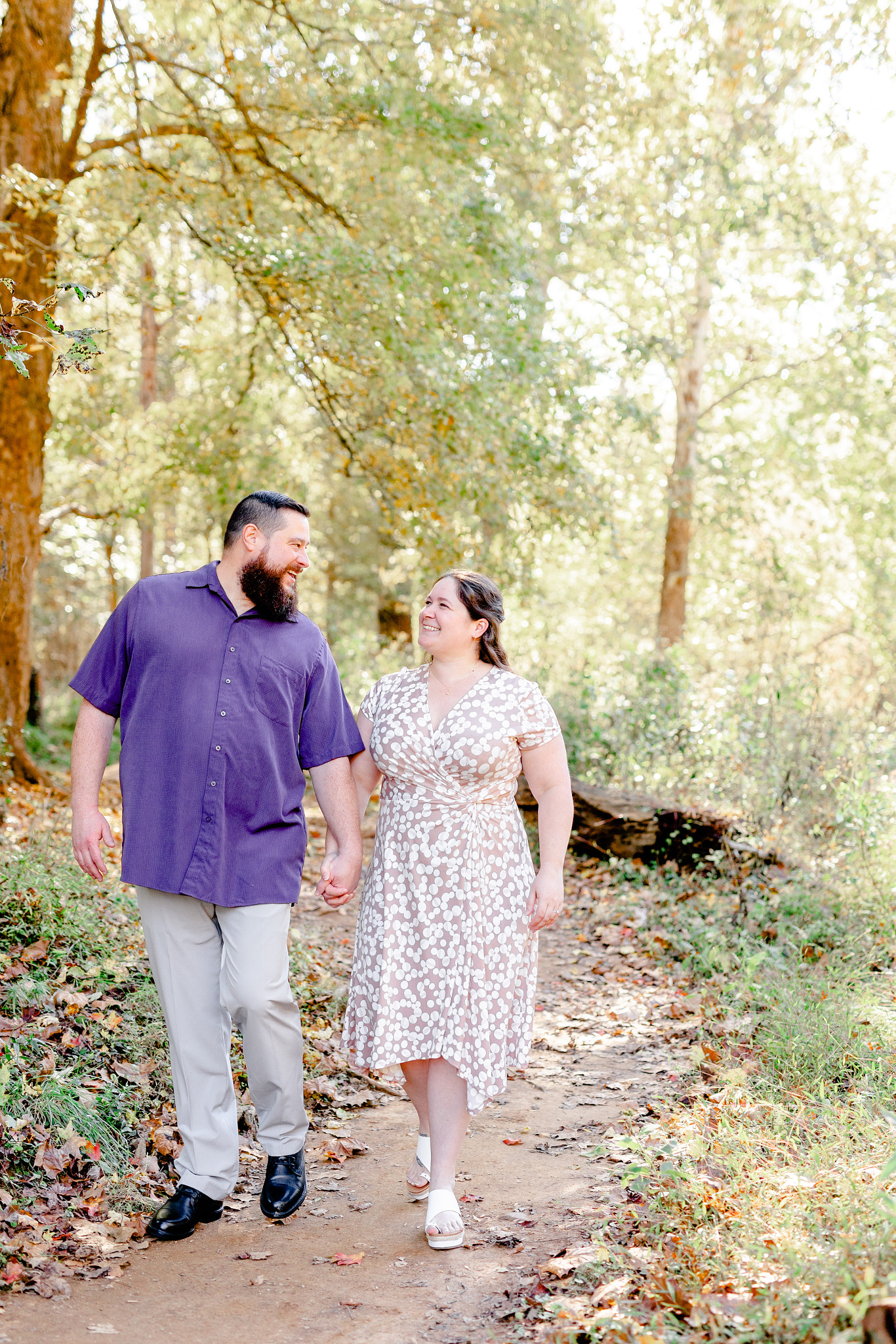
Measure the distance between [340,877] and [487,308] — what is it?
692 centimetres

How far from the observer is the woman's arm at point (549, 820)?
3.88 meters

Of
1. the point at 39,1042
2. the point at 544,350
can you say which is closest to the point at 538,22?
the point at 544,350

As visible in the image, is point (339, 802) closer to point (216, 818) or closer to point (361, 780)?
point (361, 780)

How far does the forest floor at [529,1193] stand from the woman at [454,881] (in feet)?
1.35

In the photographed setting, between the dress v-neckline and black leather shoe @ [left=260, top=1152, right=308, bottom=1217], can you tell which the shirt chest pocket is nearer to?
the dress v-neckline

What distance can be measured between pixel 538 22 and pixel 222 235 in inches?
147

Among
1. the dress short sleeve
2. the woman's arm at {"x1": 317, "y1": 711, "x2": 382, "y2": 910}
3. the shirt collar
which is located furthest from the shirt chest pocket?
the dress short sleeve

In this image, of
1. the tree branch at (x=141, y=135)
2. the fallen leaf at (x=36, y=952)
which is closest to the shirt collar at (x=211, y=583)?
the fallen leaf at (x=36, y=952)

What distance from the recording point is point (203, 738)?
377 cm

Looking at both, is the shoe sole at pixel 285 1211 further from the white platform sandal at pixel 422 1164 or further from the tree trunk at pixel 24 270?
the tree trunk at pixel 24 270

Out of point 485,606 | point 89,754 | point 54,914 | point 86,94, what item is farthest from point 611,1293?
point 86,94

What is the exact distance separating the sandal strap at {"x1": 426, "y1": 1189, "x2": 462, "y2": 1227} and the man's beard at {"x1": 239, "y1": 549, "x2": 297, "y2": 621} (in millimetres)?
2002

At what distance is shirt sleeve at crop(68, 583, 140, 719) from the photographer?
3.84 m

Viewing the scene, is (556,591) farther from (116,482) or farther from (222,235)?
(222,235)
